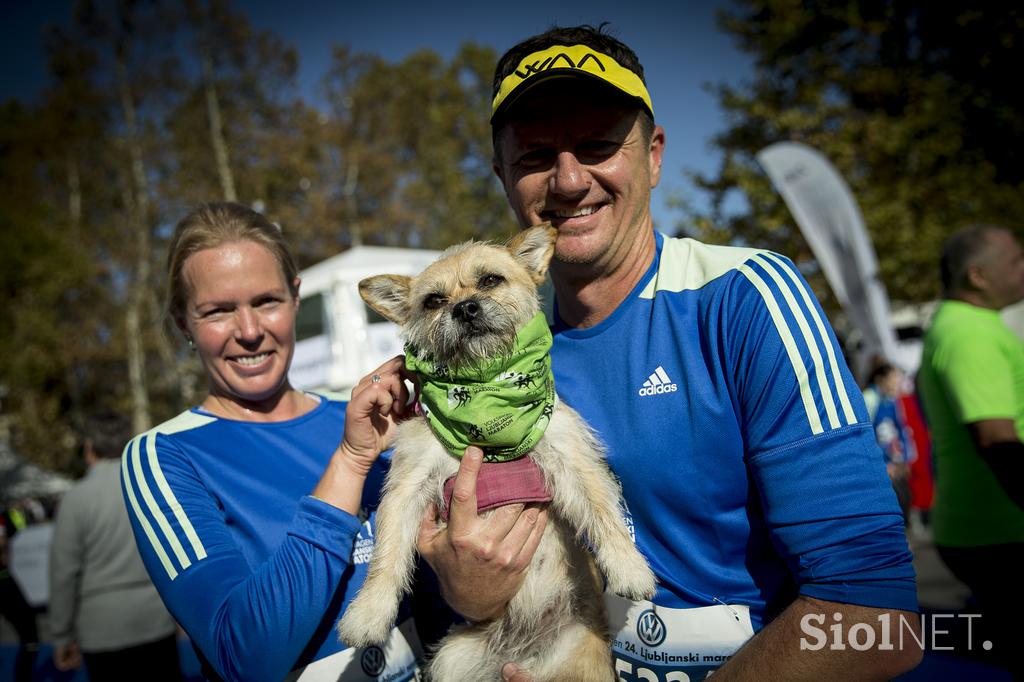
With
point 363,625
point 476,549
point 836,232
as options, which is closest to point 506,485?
point 476,549

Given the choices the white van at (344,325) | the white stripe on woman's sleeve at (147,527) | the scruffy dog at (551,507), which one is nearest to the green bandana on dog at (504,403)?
the scruffy dog at (551,507)

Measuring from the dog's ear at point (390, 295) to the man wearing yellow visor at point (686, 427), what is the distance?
33.1 inches

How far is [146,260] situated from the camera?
24.2 meters

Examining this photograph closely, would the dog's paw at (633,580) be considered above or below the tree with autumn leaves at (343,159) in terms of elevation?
below

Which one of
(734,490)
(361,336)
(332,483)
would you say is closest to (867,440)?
(734,490)

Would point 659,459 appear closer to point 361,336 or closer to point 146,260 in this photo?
point 361,336

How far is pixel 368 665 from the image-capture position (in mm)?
2344

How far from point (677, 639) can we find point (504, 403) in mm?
1038

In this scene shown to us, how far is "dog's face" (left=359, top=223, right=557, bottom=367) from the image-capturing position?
2750mm

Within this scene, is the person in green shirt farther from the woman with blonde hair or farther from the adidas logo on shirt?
the woman with blonde hair

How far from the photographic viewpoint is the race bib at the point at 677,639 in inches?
79.9

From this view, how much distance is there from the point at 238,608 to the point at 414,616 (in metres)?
0.97

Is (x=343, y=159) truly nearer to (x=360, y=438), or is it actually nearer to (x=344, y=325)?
(x=344, y=325)

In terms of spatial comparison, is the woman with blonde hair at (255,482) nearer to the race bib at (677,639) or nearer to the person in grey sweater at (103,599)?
the race bib at (677,639)
